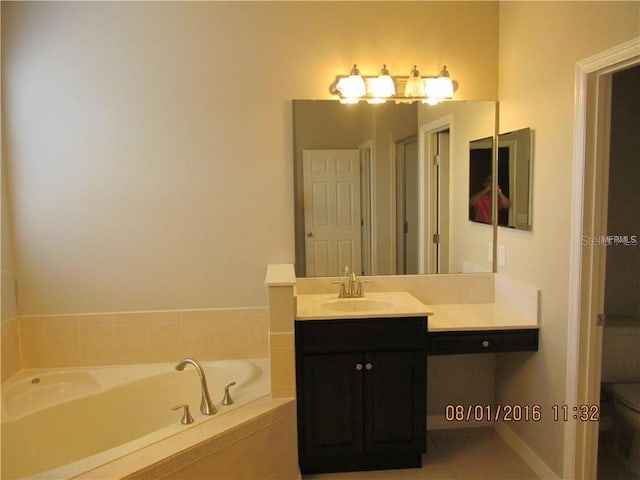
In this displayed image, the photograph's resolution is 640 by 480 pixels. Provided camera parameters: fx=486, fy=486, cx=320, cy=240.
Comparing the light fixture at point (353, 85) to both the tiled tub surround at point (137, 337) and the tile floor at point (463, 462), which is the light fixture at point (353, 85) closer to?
the tiled tub surround at point (137, 337)

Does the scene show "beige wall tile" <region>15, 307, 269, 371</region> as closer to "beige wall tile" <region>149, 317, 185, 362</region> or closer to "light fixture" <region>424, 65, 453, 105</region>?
"beige wall tile" <region>149, 317, 185, 362</region>

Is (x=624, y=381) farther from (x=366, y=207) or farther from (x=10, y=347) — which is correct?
(x=10, y=347)

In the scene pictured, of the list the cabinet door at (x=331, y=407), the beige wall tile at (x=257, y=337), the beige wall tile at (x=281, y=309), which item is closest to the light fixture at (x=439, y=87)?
the beige wall tile at (x=281, y=309)

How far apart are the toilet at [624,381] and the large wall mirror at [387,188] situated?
78cm

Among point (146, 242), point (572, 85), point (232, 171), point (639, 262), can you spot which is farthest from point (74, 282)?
point (639, 262)

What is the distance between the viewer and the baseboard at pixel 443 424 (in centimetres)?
304

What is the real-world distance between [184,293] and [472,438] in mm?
1920

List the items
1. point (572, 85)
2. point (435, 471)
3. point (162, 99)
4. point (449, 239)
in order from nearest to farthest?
1. point (572, 85)
2. point (435, 471)
3. point (162, 99)
4. point (449, 239)

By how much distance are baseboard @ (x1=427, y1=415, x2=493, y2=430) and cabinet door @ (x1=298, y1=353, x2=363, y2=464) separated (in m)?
0.74

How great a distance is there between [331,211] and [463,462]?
5.17 feet

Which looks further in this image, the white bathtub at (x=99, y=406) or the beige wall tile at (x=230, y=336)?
the beige wall tile at (x=230, y=336)

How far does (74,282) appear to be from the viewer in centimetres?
279

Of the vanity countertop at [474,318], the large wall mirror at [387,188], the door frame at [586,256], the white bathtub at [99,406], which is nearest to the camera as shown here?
the door frame at [586,256]

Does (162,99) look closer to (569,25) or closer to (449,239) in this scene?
(449,239)
